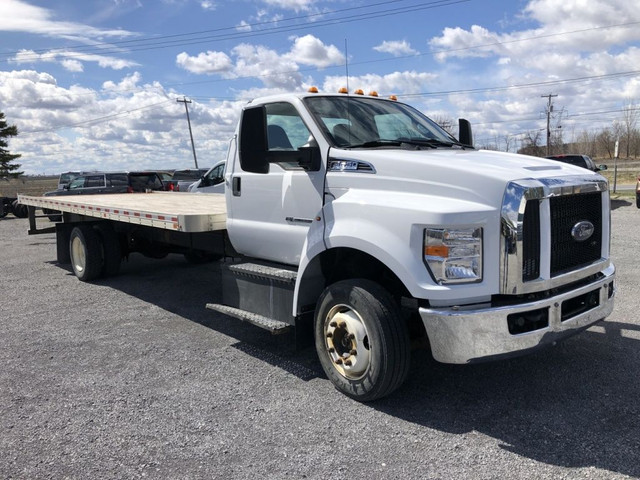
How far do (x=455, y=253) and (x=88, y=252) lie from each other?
260 inches

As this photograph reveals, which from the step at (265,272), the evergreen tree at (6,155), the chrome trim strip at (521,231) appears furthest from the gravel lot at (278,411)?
the evergreen tree at (6,155)

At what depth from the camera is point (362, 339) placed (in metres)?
3.77

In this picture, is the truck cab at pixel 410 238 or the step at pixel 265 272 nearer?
the truck cab at pixel 410 238

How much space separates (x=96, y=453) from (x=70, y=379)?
1404 mm

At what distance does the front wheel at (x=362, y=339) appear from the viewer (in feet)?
11.8

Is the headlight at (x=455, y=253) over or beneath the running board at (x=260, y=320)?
over

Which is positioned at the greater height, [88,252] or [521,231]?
[521,231]

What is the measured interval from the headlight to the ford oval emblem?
0.80m

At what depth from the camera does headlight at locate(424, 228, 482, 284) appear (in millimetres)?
3295

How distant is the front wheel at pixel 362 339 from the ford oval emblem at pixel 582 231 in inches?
51.2

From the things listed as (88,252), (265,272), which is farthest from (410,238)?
(88,252)

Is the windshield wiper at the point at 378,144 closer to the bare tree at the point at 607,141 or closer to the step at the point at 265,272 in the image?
the step at the point at 265,272

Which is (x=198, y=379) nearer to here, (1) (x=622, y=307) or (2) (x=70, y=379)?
(2) (x=70, y=379)

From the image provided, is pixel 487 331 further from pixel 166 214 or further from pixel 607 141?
pixel 607 141
